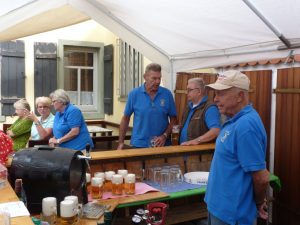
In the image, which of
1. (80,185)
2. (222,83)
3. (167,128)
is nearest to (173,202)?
(167,128)

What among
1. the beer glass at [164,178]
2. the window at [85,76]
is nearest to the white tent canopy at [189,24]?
the beer glass at [164,178]

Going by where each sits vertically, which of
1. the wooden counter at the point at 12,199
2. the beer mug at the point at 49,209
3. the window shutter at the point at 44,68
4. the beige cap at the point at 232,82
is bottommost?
the beer mug at the point at 49,209

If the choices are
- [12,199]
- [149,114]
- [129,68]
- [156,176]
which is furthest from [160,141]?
[129,68]

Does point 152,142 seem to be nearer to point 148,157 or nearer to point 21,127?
point 148,157

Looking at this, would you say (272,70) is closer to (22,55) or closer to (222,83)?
(222,83)

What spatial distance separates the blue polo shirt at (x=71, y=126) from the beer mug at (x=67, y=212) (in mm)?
2013

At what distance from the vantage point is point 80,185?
2.09 metres

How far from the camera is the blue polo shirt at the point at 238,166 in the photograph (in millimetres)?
1835

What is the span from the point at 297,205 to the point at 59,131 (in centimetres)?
252

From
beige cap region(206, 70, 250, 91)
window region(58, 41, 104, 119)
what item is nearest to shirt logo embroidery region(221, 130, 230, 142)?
beige cap region(206, 70, 250, 91)

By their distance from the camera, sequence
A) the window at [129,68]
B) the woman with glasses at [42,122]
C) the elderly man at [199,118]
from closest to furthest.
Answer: the elderly man at [199,118] < the woman with glasses at [42,122] < the window at [129,68]

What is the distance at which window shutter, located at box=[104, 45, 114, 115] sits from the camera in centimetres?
708

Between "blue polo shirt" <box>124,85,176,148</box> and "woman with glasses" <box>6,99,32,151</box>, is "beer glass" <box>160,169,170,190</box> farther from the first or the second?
"woman with glasses" <box>6,99,32,151</box>

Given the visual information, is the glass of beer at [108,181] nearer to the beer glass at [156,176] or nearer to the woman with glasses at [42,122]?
the beer glass at [156,176]
